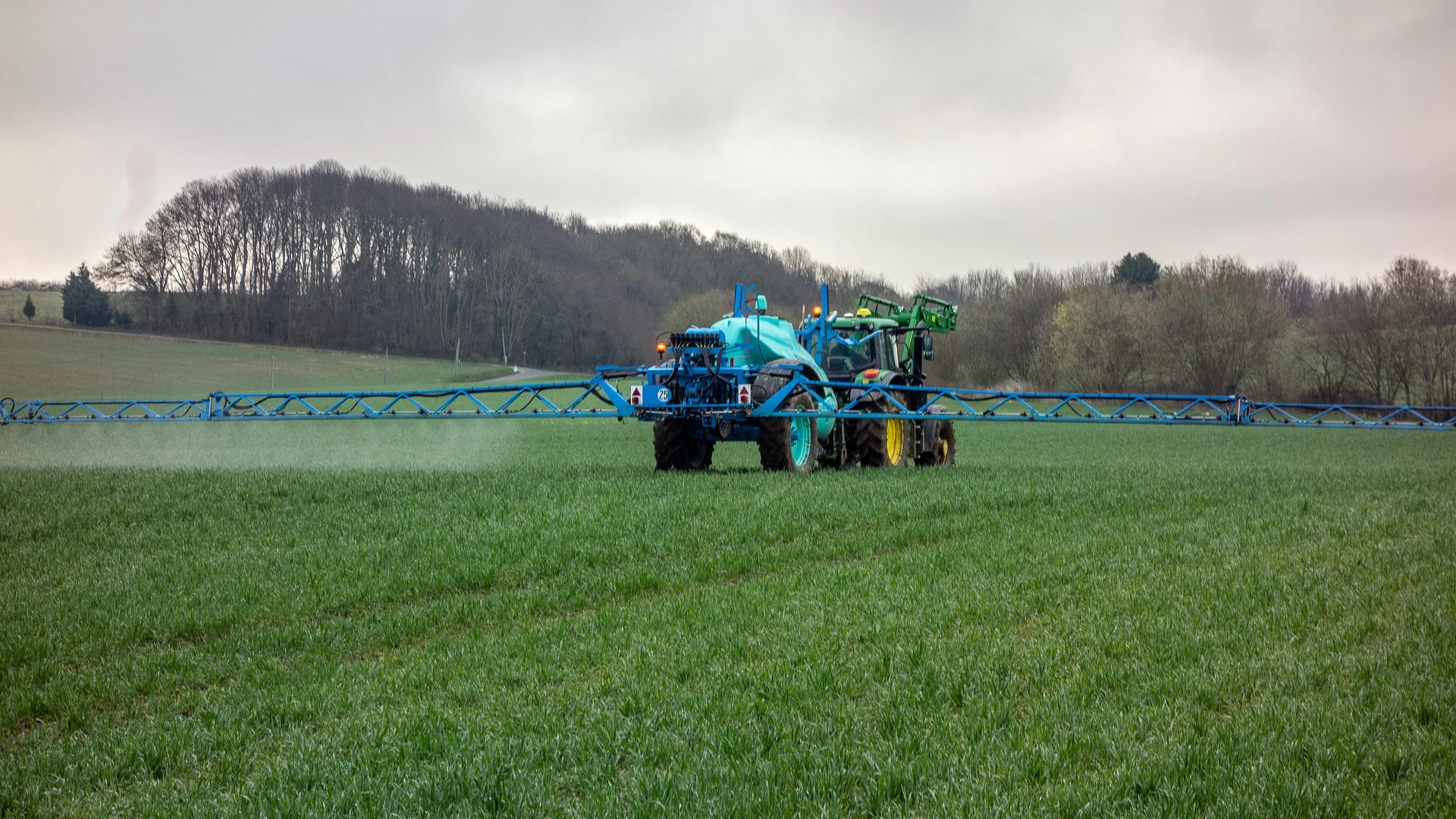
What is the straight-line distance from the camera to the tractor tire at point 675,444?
55.5 feet

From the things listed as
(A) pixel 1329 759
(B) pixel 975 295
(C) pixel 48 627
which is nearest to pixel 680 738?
(A) pixel 1329 759

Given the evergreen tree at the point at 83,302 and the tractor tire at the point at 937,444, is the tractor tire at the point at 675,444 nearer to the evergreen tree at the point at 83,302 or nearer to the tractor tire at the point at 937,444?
the tractor tire at the point at 937,444

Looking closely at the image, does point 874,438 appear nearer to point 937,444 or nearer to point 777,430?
point 777,430

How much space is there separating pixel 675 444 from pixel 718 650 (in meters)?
10.6

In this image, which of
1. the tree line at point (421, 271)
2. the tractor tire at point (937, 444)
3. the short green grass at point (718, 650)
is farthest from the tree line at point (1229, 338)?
the short green grass at point (718, 650)

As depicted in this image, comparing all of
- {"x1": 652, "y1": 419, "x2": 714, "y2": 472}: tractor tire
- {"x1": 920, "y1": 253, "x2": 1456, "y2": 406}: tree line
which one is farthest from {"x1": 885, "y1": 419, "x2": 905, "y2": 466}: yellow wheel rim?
{"x1": 920, "y1": 253, "x2": 1456, "y2": 406}: tree line

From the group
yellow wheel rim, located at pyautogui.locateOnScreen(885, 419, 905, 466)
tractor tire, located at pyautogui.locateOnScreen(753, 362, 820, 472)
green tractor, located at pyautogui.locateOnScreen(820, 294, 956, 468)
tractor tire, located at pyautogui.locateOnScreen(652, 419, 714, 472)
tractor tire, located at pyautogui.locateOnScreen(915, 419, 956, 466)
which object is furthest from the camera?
tractor tire, located at pyautogui.locateOnScreen(915, 419, 956, 466)

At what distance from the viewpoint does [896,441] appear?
19.1 metres

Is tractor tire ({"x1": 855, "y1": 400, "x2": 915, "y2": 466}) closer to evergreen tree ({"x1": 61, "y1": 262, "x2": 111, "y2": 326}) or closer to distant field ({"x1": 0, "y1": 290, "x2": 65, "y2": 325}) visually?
distant field ({"x1": 0, "y1": 290, "x2": 65, "y2": 325})

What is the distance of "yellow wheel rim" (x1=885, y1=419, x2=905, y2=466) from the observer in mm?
18734

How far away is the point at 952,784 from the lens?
4223 millimetres

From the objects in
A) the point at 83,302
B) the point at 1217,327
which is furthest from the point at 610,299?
the point at 1217,327

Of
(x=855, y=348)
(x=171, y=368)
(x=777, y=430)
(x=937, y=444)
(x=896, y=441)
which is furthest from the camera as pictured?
(x=171, y=368)

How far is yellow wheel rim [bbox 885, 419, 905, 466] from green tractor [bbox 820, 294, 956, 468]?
0.05 ft
